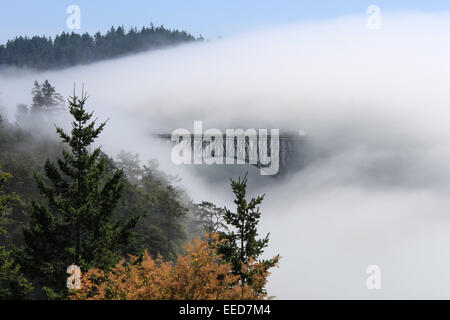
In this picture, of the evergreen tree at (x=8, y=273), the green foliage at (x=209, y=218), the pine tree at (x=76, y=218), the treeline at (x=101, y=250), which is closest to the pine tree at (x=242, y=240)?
the treeline at (x=101, y=250)

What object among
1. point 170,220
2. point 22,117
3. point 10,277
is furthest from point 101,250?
point 22,117

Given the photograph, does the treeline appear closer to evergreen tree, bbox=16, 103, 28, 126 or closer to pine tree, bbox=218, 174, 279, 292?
pine tree, bbox=218, 174, 279, 292

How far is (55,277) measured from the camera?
29.7m

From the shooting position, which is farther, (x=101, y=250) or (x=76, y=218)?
(x=101, y=250)

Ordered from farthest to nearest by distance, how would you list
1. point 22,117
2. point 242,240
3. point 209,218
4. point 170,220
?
1. point 22,117
2. point 209,218
3. point 170,220
4. point 242,240

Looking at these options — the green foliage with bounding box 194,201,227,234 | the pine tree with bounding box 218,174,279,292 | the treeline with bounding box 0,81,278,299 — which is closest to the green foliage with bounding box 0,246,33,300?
the treeline with bounding box 0,81,278,299

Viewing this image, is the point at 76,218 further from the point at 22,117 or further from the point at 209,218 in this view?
the point at 22,117

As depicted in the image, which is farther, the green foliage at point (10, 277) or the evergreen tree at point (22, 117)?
the evergreen tree at point (22, 117)

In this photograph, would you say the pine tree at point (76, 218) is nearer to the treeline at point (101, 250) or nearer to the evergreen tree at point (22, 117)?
the treeline at point (101, 250)

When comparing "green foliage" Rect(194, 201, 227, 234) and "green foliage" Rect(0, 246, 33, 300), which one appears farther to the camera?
"green foliage" Rect(194, 201, 227, 234)

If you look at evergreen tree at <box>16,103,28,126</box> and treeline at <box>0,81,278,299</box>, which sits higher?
evergreen tree at <box>16,103,28,126</box>

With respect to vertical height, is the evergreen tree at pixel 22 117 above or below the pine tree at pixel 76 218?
above

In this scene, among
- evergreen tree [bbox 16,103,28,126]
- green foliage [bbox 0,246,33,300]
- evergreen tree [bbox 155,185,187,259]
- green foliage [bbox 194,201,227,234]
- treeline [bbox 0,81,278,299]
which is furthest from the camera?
evergreen tree [bbox 16,103,28,126]
